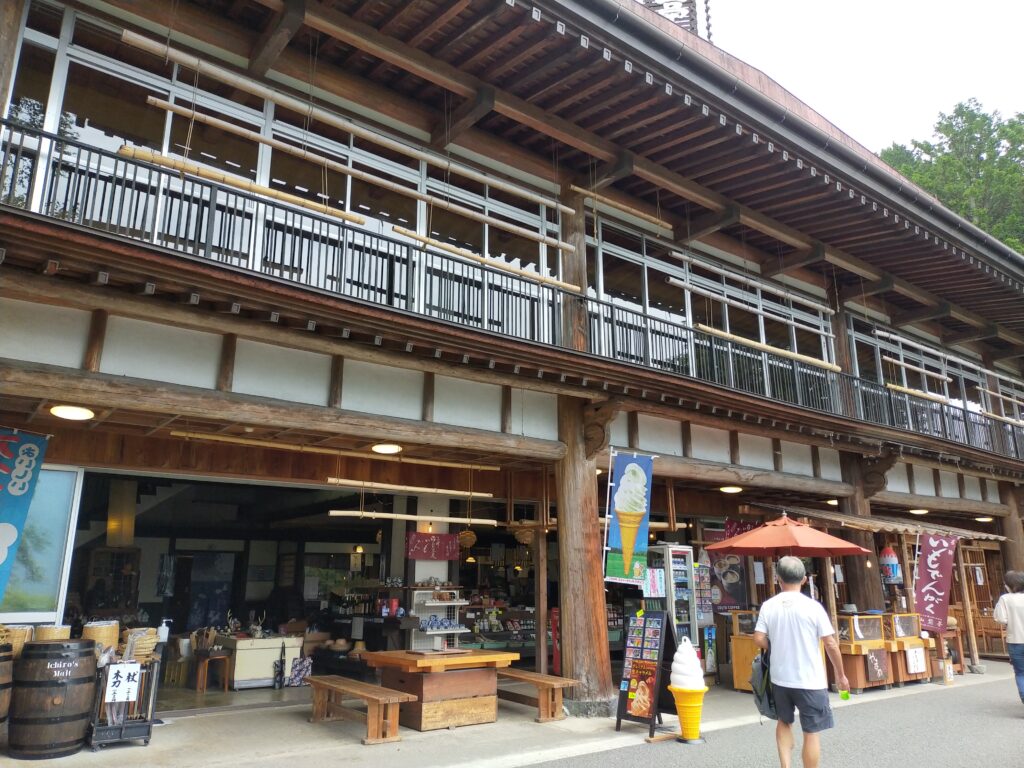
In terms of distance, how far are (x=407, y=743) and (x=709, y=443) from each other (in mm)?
6982

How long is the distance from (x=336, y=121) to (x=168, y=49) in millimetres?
2054

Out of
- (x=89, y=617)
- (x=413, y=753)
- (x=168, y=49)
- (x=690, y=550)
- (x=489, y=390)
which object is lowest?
(x=413, y=753)

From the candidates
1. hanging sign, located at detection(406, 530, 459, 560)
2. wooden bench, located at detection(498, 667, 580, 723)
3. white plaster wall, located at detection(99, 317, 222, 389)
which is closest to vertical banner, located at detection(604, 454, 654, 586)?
wooden bench, located at detection(498, 667, 580, 723)

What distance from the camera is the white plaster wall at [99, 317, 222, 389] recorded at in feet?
23.6

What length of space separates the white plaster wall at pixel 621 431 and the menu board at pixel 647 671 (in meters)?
2.89

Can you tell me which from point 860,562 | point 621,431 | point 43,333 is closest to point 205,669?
point 43,333

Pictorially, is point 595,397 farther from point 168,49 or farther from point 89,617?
point 89,617

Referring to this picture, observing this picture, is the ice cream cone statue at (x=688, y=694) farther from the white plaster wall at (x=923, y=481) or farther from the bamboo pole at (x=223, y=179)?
the white plaster wall at (x=923, y=481)

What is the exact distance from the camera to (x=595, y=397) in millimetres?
10383

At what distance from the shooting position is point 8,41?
741 cm

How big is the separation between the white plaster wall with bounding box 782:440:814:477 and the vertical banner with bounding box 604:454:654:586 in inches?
177

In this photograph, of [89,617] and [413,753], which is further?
[89,617]

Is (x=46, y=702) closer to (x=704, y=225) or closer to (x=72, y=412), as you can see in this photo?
(x=72, y=412)

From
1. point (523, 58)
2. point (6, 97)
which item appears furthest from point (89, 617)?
point (523, 58)
